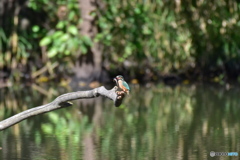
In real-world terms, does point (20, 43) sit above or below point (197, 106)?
above

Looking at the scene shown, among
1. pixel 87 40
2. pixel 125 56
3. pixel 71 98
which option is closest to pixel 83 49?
pixel 87 40

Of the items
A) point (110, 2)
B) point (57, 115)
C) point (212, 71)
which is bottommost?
point (57, 115)

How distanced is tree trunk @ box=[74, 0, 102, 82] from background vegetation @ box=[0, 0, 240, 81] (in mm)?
51

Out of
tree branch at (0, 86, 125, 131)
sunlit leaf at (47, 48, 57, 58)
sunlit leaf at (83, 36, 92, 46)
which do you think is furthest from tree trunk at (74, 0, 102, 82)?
tree branch at (0, 86, 125, 131)

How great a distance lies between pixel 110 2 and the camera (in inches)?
515

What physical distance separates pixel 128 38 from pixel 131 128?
609 cm

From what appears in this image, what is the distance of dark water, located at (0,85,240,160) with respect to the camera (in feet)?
20.2

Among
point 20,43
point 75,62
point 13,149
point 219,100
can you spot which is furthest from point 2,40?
point 13,149

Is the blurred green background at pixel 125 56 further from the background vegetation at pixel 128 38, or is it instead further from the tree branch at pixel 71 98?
the tree branch at pixel 71 98

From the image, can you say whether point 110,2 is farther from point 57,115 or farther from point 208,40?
point 57,115

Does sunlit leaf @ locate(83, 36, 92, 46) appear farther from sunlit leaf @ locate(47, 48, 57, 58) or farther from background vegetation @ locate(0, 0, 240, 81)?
sunlit leaf @ locate(47, 48, 57, 58)

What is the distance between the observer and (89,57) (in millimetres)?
13305

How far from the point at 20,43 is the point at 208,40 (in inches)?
138

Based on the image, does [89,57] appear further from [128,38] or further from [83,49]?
[128,38]
